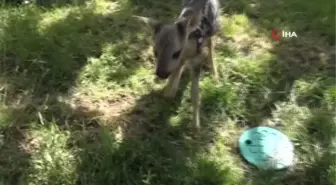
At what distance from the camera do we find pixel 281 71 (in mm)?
5066

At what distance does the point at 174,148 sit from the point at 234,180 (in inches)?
22.5

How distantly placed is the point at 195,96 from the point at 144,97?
24.9 inches

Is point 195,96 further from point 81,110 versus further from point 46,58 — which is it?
point 46,58

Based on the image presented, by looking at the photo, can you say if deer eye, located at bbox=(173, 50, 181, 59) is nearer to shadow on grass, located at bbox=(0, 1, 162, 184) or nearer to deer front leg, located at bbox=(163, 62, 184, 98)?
deer front leg, located at bbox=(163, 62, 184, 98)

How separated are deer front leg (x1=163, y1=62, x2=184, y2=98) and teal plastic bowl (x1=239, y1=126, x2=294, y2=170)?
2.44ft

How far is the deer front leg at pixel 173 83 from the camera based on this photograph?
4.41 metres

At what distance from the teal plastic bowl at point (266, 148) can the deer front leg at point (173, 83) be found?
29.3 inches

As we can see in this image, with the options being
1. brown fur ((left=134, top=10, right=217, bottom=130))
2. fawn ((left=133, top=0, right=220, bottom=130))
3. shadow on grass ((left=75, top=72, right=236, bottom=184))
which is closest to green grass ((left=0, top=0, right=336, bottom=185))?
shadow on grass ((left=75, top=72, right=236, bottom=184))

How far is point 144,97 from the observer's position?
4.67m

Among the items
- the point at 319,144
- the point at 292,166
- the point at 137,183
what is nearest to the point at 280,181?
the point at 292,166

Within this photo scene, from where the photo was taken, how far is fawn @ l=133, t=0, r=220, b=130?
3.83m

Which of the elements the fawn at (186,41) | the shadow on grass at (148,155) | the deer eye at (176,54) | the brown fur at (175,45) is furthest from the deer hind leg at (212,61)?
the deer eye at (176,54)

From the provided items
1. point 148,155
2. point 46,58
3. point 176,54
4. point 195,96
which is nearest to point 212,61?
point 195,96

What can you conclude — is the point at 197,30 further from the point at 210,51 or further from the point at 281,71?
the point at 281,71
